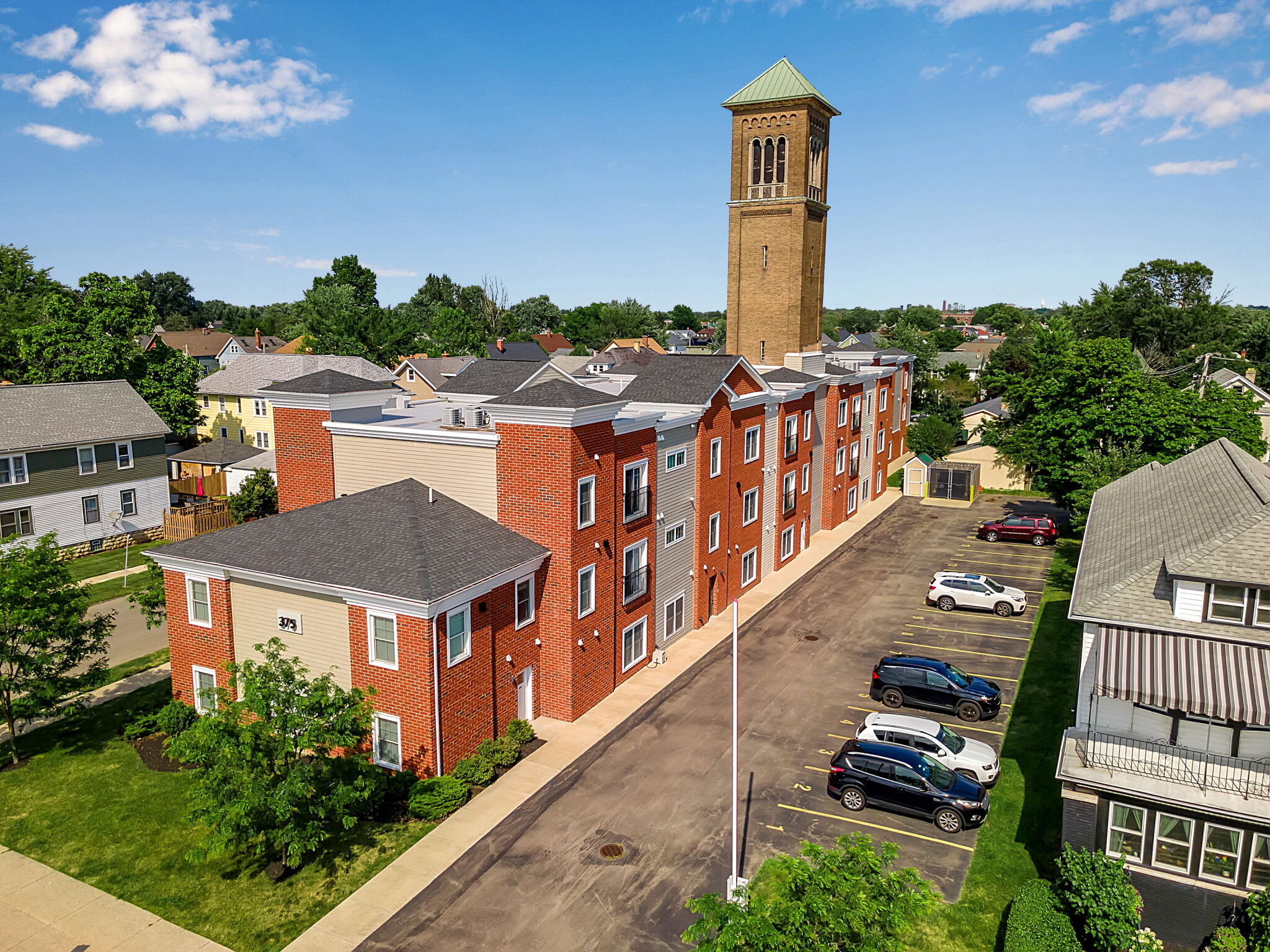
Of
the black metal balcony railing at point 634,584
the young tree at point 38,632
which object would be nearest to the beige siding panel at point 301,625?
the young tree at point 38,632

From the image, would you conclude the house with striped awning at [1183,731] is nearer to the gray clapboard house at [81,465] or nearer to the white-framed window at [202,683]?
the white-framed window at [202,683]

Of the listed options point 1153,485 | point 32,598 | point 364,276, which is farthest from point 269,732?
point 364,276

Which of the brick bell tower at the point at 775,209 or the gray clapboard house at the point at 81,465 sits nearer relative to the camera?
the gray clapboard house at the point at 81,465

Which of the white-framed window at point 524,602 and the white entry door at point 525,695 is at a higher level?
the white-framed window at point 524,602

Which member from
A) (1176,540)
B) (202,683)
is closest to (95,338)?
(202,683)

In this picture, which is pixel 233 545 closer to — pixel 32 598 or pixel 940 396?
pixel 32 598

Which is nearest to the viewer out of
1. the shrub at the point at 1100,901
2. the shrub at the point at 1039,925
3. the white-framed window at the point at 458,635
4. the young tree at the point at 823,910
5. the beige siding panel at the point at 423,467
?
the young tree at the point at 823,910

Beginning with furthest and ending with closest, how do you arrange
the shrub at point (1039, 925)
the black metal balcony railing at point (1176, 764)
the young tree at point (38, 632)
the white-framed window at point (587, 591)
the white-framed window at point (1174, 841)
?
1. the white-framed window at point (587, 591)
2. the young tree at point (38, 632)
3. the white-framed window at point (1174, 841)
4. the black metal balcony railing at point (1176, 764)
5. the shrub at point (1039, 925)
